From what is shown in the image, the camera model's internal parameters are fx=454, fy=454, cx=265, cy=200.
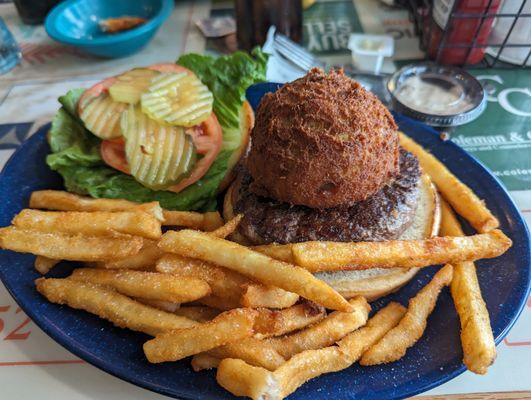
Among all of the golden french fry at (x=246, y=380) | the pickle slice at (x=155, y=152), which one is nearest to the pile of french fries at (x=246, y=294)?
the golden french fry at (x=246, y=380)

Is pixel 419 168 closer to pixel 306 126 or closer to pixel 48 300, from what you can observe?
pixel 306 126

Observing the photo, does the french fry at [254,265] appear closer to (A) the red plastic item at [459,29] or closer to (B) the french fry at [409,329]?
(B) the french fry at [409,329]

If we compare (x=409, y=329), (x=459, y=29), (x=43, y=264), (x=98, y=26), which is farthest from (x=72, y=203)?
(x=459, y=29)

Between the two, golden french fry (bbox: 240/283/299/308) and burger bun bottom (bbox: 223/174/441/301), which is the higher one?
golden french fry (bbox: 240/283/299/308)

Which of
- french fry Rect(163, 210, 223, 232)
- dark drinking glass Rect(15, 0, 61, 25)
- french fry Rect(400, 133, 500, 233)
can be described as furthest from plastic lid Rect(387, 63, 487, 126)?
dark drinking glass Rect(15, 0, 61, 25)

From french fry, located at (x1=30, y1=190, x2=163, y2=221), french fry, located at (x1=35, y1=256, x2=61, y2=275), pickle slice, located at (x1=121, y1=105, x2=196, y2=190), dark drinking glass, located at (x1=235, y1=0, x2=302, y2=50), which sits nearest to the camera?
french fry, located at (x1=35, y1=256, x2=61, y2=275)

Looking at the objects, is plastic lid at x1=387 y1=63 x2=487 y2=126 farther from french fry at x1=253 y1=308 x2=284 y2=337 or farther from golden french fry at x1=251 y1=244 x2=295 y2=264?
french fry at x1=253 y1=308 x2=284 y2=337
